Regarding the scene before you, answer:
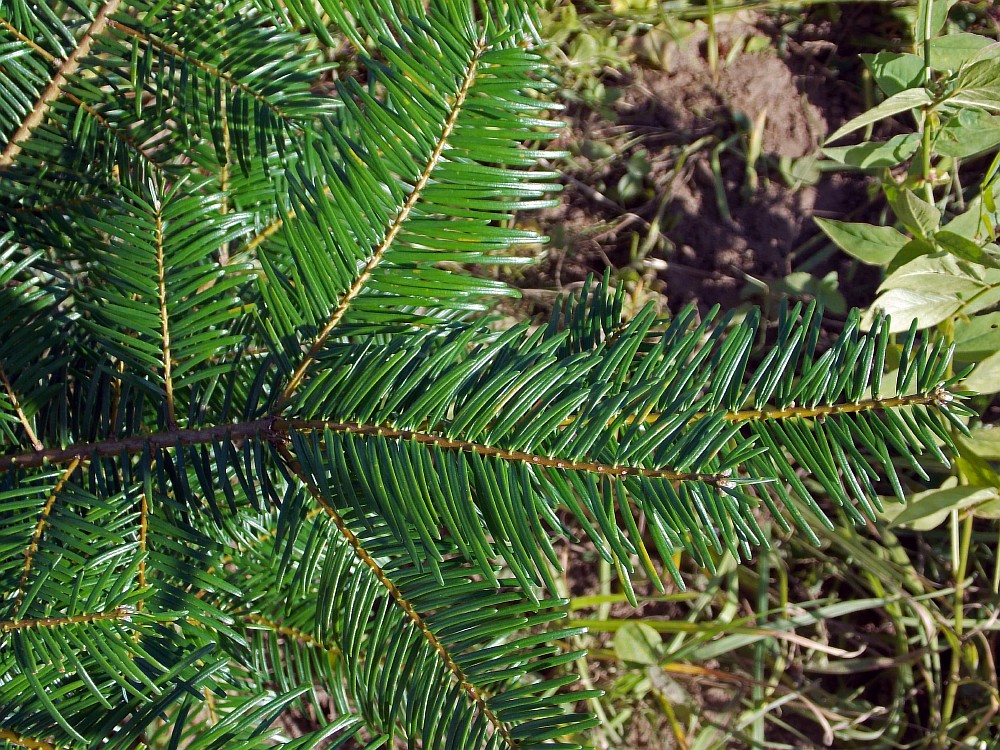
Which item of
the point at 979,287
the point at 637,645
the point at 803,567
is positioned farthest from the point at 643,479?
the point at 803,567

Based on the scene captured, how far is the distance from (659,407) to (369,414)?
216 millimetres

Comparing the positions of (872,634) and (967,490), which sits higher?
(967,490)

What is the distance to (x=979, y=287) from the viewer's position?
967 mm

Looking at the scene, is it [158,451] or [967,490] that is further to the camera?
[967,490]

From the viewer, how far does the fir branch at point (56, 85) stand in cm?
78

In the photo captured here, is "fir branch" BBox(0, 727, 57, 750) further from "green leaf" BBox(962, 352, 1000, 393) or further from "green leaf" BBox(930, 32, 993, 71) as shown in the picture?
"green leaf" BBox(930, 32, 993, 71)

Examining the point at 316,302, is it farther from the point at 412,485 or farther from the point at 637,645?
the point at 637,645

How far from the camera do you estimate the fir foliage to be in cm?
51

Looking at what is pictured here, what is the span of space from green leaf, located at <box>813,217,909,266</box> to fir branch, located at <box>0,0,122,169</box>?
97cm

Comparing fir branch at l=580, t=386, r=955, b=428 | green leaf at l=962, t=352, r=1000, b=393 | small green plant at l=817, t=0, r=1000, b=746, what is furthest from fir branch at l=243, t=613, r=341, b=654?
green leaf at l=962, t=352, r=1000, b=393

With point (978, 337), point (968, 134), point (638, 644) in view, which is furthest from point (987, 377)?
point (638, 644)

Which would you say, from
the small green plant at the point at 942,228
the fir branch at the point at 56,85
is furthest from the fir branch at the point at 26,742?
the small green plant at the point at 942,228

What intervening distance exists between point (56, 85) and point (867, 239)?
1091 mm

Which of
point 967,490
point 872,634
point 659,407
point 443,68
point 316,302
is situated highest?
point 443,68
